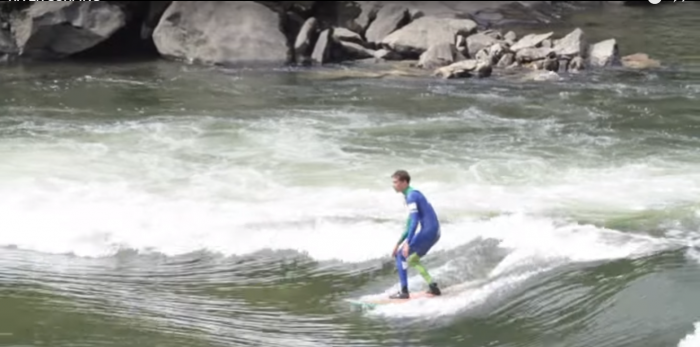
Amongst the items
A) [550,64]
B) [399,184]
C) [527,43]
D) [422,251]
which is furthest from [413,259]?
[527,43]

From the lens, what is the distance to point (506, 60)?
24.8m

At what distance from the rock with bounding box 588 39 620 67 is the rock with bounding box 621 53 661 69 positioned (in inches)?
11.1

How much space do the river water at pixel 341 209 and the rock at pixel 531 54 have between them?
5.28 ft

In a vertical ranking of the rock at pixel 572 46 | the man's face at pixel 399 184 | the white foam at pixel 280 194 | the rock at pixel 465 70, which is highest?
the man's face at pixel 399 184

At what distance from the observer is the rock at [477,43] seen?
2602cm

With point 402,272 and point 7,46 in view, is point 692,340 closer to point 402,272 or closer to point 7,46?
point 402,272

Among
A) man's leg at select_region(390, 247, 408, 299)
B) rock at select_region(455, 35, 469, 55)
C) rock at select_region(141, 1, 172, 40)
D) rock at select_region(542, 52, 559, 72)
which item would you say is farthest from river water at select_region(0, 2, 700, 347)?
rock at select_region(141, 1, 172, 40)

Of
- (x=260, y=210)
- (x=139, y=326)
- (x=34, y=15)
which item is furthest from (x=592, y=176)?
(x=34, y=15)

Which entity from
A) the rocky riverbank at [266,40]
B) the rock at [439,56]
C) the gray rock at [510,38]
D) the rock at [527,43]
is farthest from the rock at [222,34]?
the gray rock at [510,38]

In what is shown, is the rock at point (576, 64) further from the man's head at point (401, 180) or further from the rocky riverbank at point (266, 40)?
the man's head at point (401, 180)

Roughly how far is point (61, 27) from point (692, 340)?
2145 centimetres

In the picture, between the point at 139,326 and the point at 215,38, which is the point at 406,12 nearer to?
the point at 215,38

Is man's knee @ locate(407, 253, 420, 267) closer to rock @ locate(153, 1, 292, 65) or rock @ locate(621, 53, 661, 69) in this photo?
rock @ locate(621, 53, 661, 69)

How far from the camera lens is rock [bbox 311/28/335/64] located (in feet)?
85.5
